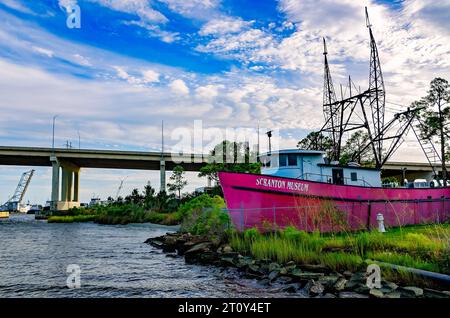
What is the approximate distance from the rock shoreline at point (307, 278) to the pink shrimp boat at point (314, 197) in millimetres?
3050

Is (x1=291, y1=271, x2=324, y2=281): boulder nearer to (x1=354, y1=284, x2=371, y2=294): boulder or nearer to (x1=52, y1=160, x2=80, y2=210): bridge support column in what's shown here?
(x1=354, y1=284, x2=371, y2=294): boulder

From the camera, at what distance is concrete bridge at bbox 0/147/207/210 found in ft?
255

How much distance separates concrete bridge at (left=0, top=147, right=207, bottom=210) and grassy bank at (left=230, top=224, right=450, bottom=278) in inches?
2293

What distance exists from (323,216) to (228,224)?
548 centimetres

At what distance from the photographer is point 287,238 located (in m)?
16.0

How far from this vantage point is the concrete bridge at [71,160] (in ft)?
255

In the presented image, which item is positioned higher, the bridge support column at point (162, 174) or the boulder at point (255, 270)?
the bridge support column at point (162, 174)

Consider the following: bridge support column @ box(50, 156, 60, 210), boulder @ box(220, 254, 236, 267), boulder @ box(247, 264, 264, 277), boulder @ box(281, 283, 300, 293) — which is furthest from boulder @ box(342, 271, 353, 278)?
bridge support column @ box(50, 156, 60, 210)

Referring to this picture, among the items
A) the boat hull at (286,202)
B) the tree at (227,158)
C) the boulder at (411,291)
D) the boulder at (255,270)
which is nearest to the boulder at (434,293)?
the boulder at (411,291)

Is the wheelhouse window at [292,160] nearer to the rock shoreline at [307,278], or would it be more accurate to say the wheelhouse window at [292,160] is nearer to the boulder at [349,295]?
the rock shoreline at [307,278]

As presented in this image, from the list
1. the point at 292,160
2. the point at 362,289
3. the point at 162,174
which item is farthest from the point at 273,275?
the point at 162,174

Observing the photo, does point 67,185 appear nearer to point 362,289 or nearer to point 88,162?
point 88,162

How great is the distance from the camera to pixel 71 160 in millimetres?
86250

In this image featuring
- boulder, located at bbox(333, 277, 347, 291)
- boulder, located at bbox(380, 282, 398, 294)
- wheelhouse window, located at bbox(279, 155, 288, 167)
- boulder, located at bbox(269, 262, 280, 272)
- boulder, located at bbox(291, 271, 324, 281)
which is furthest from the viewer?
wheelhouse window, located at bbox(279, 155, 288, 167)
